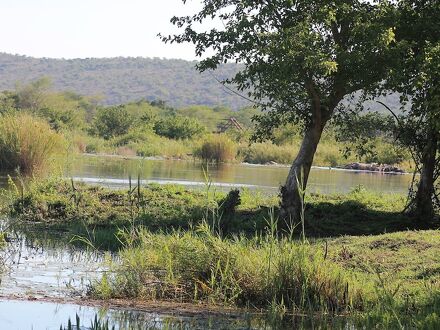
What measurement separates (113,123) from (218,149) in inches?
740

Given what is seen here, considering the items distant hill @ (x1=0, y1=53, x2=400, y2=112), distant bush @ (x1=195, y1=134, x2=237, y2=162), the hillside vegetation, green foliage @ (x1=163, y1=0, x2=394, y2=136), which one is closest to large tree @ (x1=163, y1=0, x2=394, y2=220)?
green foliage @ (x1=163, y1=0, x2=394, y2=136)

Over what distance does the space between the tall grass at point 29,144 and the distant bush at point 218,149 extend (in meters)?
21.4

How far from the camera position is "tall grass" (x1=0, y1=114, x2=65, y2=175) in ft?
91.1

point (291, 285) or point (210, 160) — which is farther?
point (210, 160)

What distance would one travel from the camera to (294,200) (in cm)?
1753

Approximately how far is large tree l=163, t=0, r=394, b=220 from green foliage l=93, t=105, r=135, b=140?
157ft

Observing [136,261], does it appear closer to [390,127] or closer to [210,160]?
[390,127]

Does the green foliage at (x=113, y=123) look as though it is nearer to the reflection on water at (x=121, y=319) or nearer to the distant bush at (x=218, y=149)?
the distant bush at (x=218, y=149)

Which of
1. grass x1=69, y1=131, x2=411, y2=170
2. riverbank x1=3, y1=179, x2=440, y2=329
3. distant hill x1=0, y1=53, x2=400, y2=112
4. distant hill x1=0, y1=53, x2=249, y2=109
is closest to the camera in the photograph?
riverbank x1=3, y1=179, x2=440, y2=329

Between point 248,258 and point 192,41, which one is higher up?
point 192,41

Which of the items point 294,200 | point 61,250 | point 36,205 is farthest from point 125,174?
point 61,250

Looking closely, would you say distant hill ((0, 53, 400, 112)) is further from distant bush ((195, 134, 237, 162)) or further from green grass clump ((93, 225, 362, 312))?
green grass clump ((93, 225, 362, 312))

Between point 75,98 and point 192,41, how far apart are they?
3754 inches

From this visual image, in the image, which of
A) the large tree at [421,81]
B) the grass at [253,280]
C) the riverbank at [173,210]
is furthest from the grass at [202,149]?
the grass at [253,280]
